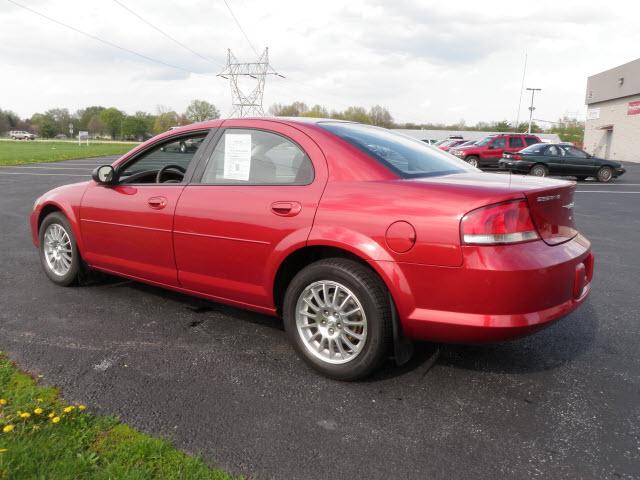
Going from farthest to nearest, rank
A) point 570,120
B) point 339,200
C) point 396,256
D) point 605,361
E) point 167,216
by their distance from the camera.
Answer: point 570,120, point 167,216, point 605,361, point 339,200, point 396,256

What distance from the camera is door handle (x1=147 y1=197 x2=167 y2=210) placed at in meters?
3.80

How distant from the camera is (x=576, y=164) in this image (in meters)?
18.9

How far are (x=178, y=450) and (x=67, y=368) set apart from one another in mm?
1208

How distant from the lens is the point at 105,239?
14.1 feet

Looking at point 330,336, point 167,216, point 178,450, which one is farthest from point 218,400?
point 167,216

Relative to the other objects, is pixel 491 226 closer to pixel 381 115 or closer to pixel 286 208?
pixel 286 208

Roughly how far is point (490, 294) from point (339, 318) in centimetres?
90

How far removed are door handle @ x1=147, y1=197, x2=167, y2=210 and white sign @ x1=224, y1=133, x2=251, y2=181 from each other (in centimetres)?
55

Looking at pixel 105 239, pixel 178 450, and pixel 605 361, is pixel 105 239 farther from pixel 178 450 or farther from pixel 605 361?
pixel 605 361

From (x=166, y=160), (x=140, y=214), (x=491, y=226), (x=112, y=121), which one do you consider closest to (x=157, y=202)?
(x=140, y=214)

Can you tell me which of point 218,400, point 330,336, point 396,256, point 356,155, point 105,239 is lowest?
point 218,400

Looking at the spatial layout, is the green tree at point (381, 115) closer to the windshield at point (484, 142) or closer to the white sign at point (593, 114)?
the white sign at point (593, 114)

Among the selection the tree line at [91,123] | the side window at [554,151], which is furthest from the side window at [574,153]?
the tree line at [91,123]

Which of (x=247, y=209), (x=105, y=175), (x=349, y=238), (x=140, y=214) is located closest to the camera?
(x=349, y=238)
